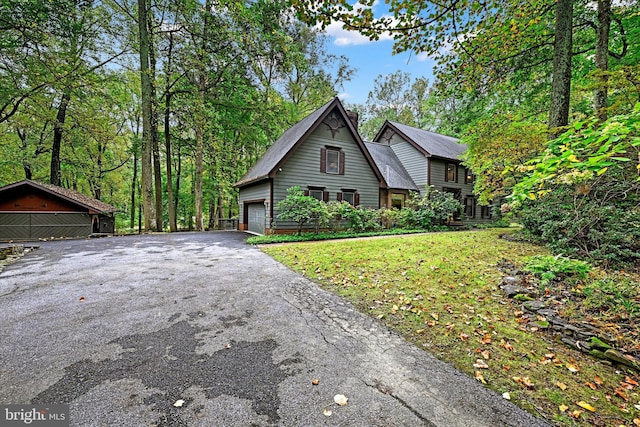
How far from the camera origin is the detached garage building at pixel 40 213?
38.6ft

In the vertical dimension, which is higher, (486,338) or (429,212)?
(429,212)

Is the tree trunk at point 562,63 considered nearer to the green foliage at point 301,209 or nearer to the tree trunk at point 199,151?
the green foliage at point 301,209

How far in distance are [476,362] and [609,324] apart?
199 cm

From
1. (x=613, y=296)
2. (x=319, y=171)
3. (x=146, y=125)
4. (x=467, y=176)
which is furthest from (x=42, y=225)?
(x=467, y=176)

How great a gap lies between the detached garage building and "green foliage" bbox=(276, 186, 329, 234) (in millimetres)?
10208

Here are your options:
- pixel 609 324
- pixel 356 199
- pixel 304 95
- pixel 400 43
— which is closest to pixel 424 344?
pixel 609 324

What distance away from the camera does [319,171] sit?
13547 millimetres

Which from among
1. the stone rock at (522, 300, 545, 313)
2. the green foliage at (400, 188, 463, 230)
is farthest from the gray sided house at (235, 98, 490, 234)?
the stone rock at (522, 300, 545, 313)

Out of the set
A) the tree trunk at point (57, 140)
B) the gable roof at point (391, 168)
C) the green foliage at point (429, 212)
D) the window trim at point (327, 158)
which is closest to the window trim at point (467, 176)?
the gable roof at point (391, 168)

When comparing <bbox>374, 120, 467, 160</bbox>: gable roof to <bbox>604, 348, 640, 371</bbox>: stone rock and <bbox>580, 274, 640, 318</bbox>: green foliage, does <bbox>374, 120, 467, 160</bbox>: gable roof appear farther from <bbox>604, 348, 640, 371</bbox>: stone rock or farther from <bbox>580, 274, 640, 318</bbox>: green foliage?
<bbox>604, 348, 640, 371</bbox>: stone rock

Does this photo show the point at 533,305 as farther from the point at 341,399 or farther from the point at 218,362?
the point at 218,362

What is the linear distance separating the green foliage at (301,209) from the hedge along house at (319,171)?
1.04 meters

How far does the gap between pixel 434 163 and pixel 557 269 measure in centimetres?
1413

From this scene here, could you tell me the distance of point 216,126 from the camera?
54.5 feet
